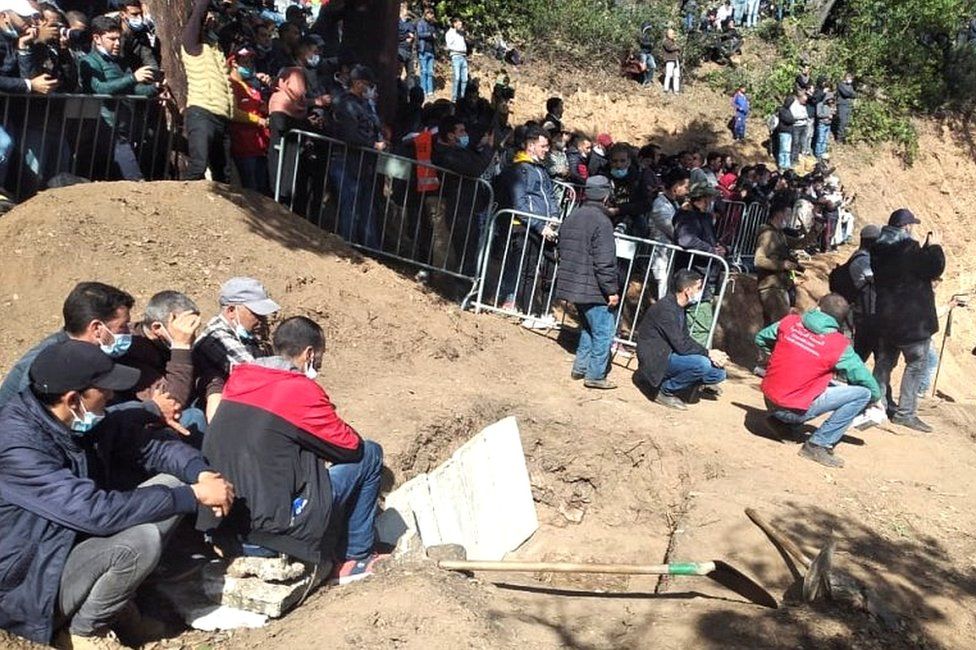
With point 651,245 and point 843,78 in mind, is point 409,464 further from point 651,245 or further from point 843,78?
point 843,78

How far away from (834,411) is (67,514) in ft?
21.8

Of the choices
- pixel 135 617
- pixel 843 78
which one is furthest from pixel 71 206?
pixel 843 78

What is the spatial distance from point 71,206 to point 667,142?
1817 cm

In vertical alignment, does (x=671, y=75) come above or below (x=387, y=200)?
above

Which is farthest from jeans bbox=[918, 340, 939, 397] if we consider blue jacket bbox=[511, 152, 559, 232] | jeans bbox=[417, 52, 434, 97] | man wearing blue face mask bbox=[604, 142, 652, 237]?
jeans bbox=[417, 52, 434, 97]

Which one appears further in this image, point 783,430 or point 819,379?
point 783,430

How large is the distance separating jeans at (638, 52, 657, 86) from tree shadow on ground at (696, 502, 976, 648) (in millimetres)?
19318

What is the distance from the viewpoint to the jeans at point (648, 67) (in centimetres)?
2562

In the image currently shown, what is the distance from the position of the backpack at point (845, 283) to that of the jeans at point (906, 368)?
64 cm

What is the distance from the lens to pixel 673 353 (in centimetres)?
968

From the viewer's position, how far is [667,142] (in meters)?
24.7

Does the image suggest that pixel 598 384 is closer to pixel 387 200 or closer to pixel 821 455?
pixel 821 455

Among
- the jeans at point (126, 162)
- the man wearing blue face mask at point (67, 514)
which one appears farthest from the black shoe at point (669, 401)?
the man wearing blue face mask at point (67, 514)

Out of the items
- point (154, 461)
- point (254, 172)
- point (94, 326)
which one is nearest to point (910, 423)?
point (254, 172)
